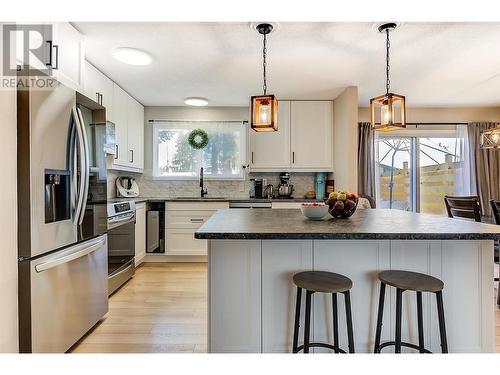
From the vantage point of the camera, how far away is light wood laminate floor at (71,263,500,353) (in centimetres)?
200

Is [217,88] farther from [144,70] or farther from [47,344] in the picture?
[47,344]

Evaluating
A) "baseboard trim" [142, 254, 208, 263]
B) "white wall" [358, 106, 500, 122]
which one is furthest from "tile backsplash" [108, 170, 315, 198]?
"white wall" [358, 106, 500, 122]

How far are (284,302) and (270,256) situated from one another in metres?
0.27

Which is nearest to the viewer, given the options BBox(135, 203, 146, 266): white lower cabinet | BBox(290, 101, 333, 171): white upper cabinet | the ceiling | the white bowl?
the white bowl

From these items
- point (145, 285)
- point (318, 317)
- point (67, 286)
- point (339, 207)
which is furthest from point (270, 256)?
point (145, 285)

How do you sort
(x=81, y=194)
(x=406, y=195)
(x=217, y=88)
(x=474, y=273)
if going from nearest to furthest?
(x=474, y=273) → (x=81, y=194) → (x=217, y=88) → (x=406, y=195)

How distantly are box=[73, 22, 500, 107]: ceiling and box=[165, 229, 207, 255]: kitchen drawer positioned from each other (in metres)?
1.88

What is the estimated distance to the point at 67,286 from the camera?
6.10 ft

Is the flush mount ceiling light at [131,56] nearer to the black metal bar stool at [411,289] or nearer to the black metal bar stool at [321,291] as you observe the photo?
the black metal bar stool at [321,291]

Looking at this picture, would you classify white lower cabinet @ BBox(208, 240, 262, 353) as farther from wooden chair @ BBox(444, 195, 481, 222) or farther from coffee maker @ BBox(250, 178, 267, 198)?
coffee maker @ BBox(250, 178, 267, 198)

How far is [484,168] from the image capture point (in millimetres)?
4430

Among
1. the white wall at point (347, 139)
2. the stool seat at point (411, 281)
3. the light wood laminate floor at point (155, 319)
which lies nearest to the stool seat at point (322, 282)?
the stool seat at point (411, 281)

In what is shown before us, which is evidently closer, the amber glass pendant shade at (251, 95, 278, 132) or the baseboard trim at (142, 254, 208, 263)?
the amber glass pendant shade at (251, 95, 278, 132)

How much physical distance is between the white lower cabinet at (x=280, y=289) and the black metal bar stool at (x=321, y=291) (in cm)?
9
